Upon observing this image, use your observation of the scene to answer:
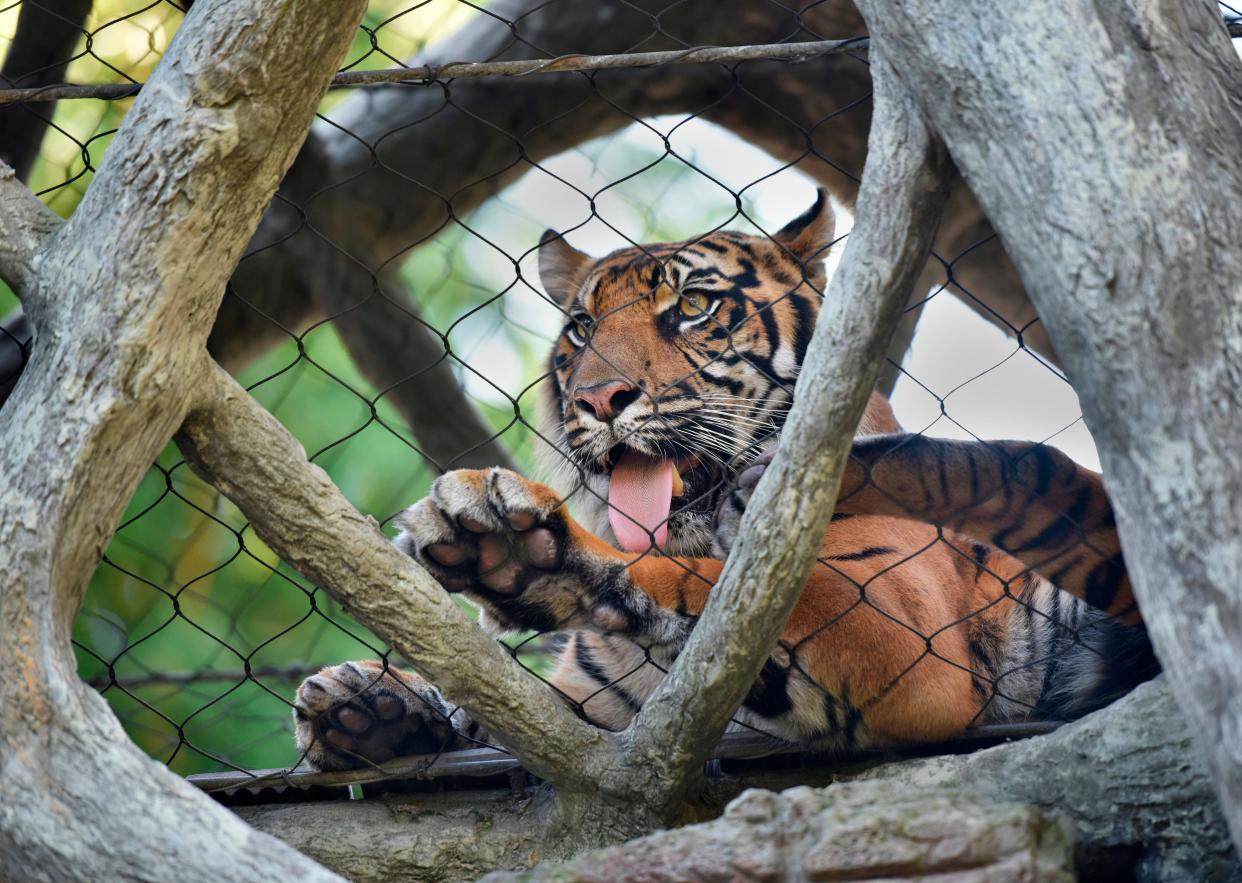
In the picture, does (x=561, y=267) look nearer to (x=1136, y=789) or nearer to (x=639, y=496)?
(x=639, y=496)

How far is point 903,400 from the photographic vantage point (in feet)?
8.61

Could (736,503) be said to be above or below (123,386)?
above

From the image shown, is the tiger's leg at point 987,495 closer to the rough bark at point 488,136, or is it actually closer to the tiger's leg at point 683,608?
the tiger's leg at point 683,608

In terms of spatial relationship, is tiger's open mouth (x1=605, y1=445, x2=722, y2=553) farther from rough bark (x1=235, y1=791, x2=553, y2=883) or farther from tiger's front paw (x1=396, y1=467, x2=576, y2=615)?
rough bark (x1=235, y1=791, x2=553, y2=883)

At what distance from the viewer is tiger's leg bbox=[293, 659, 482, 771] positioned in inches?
65.2

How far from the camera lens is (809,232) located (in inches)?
86.5

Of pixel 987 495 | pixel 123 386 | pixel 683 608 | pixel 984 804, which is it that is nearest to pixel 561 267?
pixel 683 608

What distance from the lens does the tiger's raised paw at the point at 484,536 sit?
1486mm

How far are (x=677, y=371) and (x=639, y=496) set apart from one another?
234 millimetres

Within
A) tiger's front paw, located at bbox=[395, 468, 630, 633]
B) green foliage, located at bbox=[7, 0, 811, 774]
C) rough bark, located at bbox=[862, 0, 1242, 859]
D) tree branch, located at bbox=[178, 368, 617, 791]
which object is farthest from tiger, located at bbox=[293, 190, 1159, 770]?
rough bark, located at bbox=[862, 0, 1242, 859]

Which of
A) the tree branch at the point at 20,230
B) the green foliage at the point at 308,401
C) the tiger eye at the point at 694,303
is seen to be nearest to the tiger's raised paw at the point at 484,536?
the tree branch at the point at 20,230

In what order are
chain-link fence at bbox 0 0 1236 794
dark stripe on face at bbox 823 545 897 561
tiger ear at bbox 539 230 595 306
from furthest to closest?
tiger ear at bbox 539 230 595 306 < dark stripe on face at bbox 823 545 897 561 < chain-link fence at bbox 0 0 1236 794

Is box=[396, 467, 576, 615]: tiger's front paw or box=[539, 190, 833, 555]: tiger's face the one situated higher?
box=[539, 190, 833, 555]: tiger's face

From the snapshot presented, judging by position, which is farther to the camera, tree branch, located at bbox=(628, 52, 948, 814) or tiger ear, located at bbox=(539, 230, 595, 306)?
tiger ear, located at bbox=(539, 230, 595, 306)
